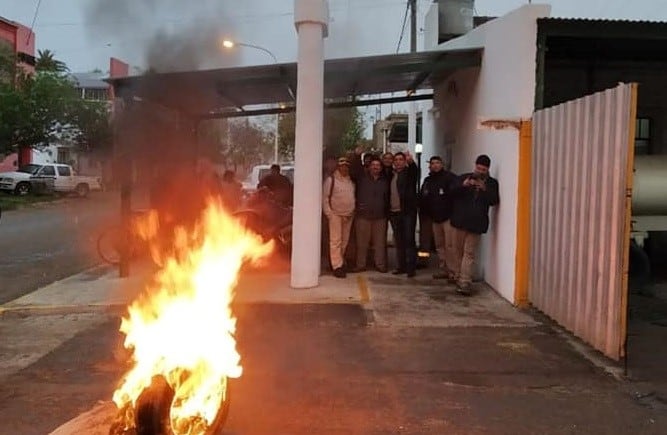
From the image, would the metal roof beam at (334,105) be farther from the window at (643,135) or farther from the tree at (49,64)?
the tree at (49,64)

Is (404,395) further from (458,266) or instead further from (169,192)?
(169,192)

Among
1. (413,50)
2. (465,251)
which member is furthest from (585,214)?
(413,50)

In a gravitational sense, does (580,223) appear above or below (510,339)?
above

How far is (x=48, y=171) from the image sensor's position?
1245 inches

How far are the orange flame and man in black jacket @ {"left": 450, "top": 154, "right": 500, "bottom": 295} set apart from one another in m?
4.20

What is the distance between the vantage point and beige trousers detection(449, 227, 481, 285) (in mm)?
8211

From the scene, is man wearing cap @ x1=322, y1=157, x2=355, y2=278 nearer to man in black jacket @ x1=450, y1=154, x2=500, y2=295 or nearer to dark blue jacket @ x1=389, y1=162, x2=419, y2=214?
dark blue jacket @ x1=389, y1=162, x2=419, y2=214

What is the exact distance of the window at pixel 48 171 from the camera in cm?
3140

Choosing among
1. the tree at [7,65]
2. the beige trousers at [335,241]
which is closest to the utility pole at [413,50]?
the beige trousers at [335,241]

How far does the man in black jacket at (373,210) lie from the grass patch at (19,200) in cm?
1851

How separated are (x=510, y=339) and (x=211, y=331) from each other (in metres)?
3.53

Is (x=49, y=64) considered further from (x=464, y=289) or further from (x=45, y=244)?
(x=464, y=289)

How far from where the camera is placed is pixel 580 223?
20.4 ft

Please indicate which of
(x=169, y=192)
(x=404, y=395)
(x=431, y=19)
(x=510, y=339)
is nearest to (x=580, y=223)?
(x=510, y=339)
